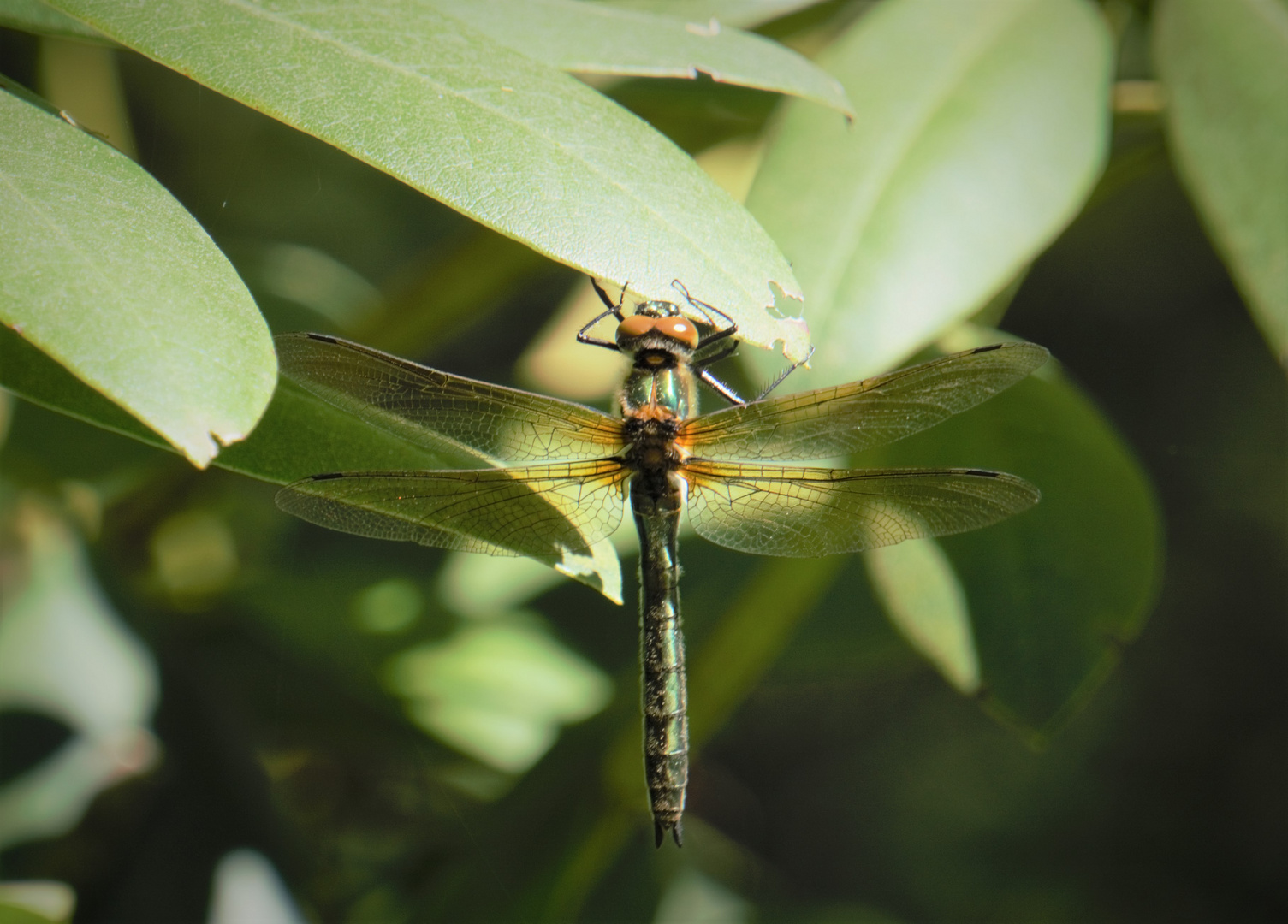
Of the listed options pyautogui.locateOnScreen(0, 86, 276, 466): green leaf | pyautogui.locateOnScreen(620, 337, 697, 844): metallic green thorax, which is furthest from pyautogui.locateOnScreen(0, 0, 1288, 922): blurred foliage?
pyautogui.locateOnScreen(620, 337, 697, 844): metallic green thorax

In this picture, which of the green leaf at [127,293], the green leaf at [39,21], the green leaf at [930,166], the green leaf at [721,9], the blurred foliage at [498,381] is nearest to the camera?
the green leaf at [127,293]

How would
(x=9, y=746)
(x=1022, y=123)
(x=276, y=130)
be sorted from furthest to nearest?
(x=276, y=130)
(x=9, y=746)
(x=1022, y=123)

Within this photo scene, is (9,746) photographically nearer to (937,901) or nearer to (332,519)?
(332,519)

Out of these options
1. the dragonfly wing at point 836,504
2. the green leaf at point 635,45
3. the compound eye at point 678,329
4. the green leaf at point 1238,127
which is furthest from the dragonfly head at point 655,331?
the green leaf at point 1238,127

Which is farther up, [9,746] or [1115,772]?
[9,746]

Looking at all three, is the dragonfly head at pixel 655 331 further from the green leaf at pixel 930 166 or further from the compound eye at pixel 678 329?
the green leaf at pixel 930 166

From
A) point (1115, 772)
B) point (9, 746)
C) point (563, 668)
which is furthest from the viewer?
point (1115, 772)

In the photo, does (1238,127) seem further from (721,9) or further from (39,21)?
(39,21)

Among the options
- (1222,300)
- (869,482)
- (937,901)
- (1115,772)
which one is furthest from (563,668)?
(1222,300)
